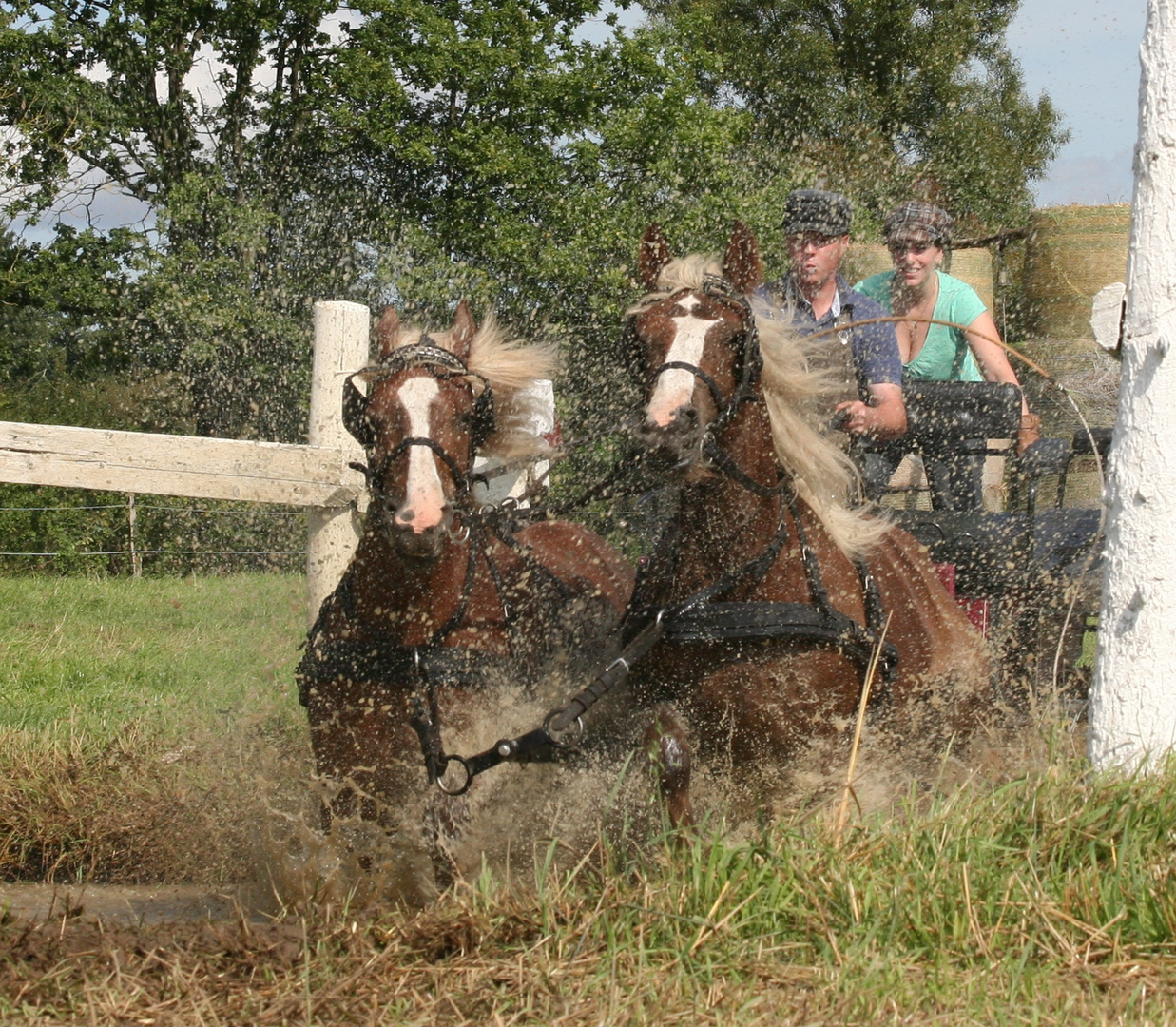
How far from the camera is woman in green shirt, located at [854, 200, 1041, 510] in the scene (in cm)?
→ 494

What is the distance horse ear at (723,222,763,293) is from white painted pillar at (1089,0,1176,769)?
0.90 meters

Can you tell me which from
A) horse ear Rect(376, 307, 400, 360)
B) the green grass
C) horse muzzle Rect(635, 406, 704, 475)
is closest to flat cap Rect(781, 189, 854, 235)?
horse ear Rect(376, 307, 400, 360)

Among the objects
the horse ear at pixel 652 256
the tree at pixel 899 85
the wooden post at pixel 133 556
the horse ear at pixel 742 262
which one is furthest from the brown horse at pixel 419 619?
the tree at pixel 899 85

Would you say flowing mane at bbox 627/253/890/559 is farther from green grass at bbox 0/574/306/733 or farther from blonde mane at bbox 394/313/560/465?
green grass at bbox 0/574/306/733

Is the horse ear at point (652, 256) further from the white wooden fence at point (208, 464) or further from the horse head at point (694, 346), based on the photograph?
the white wooden fence at point (208, 464)

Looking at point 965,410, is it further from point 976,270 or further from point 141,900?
point 976,270

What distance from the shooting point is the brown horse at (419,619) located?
352cm

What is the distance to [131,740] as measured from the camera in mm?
4879

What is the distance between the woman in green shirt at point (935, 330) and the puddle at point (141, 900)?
2524 millimetres

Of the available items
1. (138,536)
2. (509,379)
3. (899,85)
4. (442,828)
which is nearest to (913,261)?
(509,379)

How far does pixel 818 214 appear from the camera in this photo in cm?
460

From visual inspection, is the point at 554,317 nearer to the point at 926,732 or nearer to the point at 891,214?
the point at 891,214

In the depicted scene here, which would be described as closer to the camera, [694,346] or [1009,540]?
[694,346]

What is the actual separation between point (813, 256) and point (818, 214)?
0.14 metres
